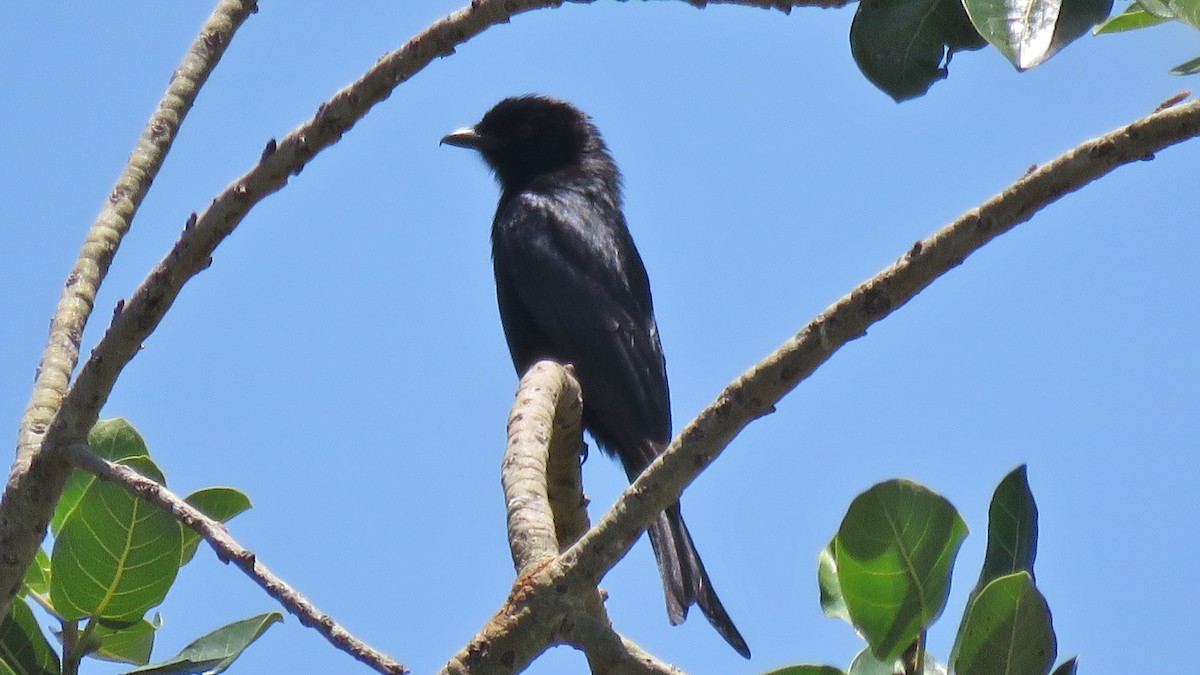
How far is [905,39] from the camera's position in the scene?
112 inches

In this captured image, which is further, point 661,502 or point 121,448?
point 121,448

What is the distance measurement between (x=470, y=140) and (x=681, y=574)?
327 cm

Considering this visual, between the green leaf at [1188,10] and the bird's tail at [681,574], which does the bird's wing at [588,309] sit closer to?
the bird's tail at [681,574]

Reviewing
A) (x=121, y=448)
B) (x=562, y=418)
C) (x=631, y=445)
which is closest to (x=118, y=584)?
(x=121, y=448)

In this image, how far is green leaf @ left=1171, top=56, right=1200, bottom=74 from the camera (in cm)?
280

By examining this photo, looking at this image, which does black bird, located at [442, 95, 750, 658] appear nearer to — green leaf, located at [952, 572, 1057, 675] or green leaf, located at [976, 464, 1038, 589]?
green leaf, located at [976, 464, 1038, 589]

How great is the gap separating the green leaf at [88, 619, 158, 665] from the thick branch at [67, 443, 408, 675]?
0.40 meters

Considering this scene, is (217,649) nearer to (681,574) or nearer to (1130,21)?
(681,574)

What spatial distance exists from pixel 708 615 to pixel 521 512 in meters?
2.03

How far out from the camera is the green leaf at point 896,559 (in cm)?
214

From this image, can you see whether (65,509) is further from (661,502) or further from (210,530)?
(661,502)

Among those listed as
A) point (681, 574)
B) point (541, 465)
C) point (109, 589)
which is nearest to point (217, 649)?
point (109, 589)

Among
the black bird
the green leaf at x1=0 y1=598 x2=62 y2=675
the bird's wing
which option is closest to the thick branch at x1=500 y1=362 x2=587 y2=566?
the green leaf at x1=0 y1=598 x2=62 y2=675

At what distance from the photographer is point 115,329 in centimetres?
279
